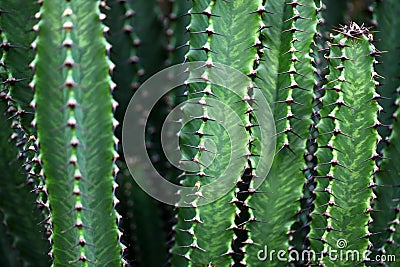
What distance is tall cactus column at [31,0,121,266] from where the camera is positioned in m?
1.55

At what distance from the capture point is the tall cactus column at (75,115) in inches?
60.9

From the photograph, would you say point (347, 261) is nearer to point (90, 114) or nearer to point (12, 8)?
point (90, 114)

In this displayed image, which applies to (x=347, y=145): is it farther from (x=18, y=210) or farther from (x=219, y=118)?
(x=18, y=210)

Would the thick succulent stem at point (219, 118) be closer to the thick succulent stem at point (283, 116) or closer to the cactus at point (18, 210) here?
the thick succulent stem at point (283, 116)

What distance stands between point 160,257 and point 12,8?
1.16 meters

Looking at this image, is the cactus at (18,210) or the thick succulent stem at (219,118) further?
the cactus at (18,210)

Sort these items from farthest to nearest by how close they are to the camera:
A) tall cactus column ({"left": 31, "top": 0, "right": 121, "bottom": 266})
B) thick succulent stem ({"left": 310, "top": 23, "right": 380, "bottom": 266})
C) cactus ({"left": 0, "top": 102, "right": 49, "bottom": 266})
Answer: cactus ({"left": 0, "top": 102, "right": 49, "bottom": 266}) < thick succulent stem ({"left": 310, "top": 23, "right": 380, "bottom": 266}) < tall cactus column ({"left": 31, "top": 0, "right": 121, "bottom": 266})

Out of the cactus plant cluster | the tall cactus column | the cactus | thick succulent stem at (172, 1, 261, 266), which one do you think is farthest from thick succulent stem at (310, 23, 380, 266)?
the cactus

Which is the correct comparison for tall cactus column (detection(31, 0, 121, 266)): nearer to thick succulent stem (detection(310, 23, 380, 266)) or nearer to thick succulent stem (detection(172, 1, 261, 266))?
thick succulent stem (detection(172, 1, 261, 266))

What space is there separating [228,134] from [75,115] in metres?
0.47

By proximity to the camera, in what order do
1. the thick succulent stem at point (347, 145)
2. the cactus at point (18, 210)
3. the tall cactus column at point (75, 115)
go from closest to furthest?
the tall cactus column at point (75, 115), the thick succulent stem at point (347, 145), the cactus at point (18, 210)

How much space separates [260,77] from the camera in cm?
183

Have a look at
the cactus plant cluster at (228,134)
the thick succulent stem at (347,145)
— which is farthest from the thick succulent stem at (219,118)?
the thick succulent stem at (347,145)

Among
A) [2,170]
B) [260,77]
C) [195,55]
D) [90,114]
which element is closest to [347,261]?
[260,77]
